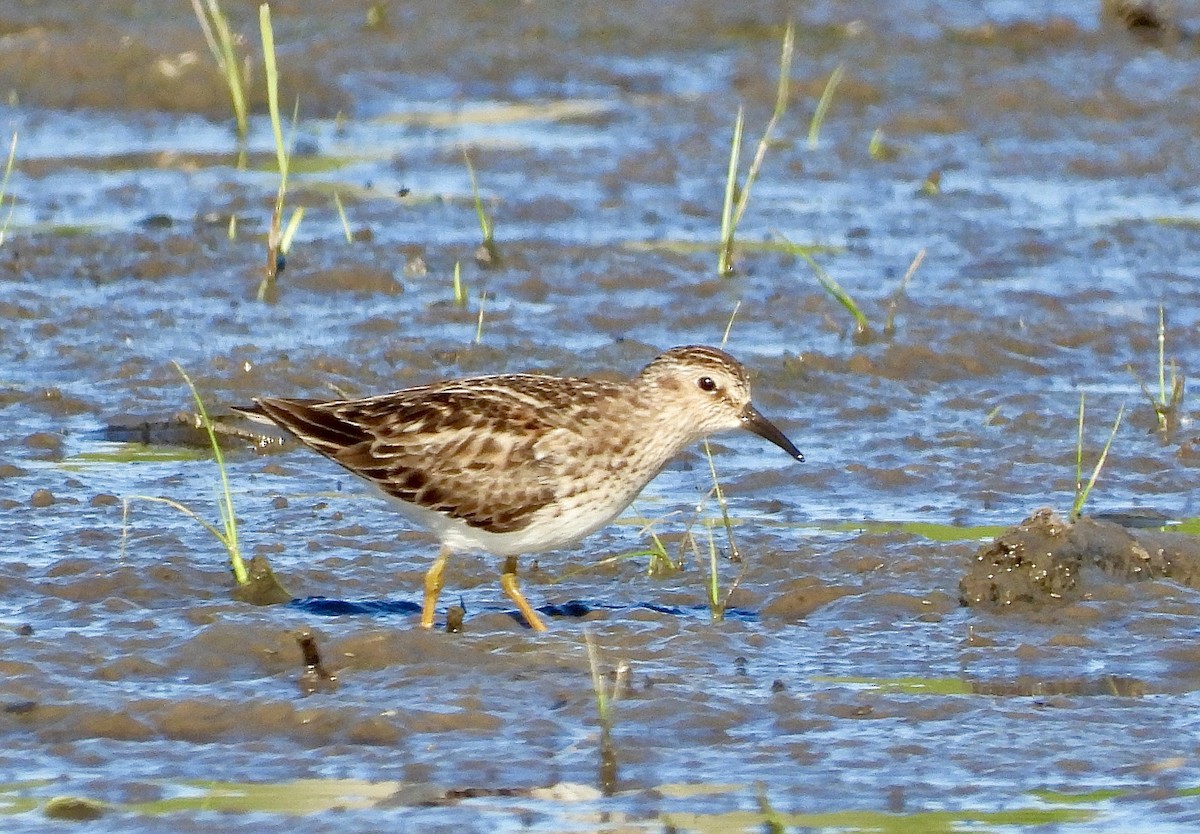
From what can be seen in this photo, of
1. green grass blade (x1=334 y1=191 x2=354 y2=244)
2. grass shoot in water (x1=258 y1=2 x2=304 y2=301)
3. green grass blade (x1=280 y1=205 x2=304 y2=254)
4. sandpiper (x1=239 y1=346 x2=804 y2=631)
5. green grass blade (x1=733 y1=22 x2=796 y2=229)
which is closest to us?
sandpiper (x1=239 y1=346 x2=804 y2=631)

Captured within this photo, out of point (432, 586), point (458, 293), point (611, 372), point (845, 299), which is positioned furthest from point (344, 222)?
point (432, 586)

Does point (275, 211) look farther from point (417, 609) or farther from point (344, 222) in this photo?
point (417, 609)

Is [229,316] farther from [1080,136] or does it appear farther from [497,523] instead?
[1080,136]

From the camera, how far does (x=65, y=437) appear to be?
33.8 feet

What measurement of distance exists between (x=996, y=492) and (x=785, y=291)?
3.00m

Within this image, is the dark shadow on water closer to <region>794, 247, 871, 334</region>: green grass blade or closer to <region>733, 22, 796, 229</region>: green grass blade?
<region>794, 247, 871, 334</region>: green grass blade

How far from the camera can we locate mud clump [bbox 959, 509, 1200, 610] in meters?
8.37

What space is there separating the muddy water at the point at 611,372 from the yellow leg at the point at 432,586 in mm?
189

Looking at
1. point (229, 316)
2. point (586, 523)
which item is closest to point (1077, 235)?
point (229, 316)

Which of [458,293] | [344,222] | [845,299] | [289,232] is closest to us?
[845,299]

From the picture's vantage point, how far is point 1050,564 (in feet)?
27.5

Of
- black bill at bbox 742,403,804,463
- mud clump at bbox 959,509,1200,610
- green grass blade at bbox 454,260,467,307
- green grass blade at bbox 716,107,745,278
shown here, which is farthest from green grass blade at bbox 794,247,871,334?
mud clump at bbox 959,509,1200,610

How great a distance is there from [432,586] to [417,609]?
28 cm

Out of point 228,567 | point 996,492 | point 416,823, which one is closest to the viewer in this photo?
point 416,823
